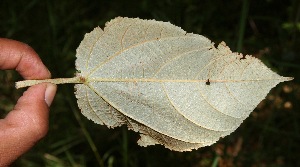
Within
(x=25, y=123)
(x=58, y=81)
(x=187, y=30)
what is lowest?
(x=25, y=123)

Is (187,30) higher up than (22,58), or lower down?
higher up

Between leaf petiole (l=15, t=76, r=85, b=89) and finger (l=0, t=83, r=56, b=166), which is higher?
leaf petiole (l=15, t=76, r=85, b=89)

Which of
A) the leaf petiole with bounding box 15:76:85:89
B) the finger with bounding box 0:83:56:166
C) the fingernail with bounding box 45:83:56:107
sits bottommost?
the finger with bounding box 0:83:56:166

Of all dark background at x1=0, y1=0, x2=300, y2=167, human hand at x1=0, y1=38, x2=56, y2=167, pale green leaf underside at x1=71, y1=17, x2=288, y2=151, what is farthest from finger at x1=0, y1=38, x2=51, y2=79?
dark background at x1=0, y1=0, x2=300, y2=167

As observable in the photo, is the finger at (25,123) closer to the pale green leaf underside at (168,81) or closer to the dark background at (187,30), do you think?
the pale green leaf underside at (168,81)

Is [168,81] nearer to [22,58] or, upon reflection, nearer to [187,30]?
Answer: [22,58]

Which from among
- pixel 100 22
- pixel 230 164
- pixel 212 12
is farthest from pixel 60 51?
pixel 230 164

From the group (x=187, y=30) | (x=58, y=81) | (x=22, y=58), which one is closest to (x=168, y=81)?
(x=58, y=81)

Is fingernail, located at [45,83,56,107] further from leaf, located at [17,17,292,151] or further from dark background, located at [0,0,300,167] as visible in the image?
dark background, located at [0,0,300,167]

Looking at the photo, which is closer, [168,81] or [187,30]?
[168,81]
